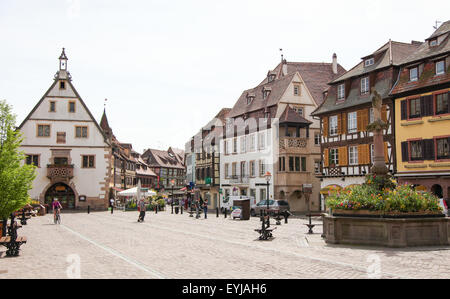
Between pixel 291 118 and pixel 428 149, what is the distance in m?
16.8

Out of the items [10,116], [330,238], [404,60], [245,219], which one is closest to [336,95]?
[404,60]

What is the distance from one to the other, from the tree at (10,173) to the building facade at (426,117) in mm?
23729

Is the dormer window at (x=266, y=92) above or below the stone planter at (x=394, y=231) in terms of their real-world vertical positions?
above

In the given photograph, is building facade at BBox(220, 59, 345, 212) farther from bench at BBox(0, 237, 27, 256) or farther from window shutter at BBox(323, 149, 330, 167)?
bench at BBox(0, 237, 27, 256)

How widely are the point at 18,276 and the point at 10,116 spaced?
7.54 m

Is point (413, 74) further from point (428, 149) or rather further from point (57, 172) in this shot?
point (57, 172)

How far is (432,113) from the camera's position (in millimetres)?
30219

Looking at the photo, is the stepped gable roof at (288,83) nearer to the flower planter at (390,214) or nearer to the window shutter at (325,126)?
the window shutter at (325,126)

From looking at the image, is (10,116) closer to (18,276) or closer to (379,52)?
(18,276)

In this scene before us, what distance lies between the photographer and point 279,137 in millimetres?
45531

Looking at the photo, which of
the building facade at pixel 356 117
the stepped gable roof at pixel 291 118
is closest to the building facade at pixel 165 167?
the stepped gable roof at pixel 291 118

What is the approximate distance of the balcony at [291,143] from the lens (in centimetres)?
4478

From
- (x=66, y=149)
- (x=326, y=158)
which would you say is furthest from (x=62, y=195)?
(x=326, y=158)

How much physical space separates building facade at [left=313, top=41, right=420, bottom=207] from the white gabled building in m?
25.1
